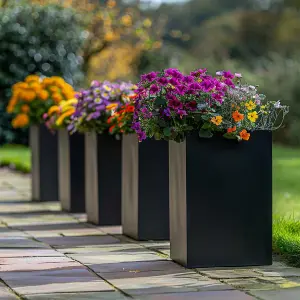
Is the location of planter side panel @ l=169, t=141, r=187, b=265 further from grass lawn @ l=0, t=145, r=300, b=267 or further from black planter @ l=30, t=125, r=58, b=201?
black planter @ l=30, t=125, r=58, b=201

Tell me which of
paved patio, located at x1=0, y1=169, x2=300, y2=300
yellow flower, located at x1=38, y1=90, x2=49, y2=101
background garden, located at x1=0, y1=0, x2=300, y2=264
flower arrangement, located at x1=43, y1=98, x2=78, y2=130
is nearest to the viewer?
paved patio, located at x1=0, y1=169, x2=300, y2=300

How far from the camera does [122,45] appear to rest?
27172 mm

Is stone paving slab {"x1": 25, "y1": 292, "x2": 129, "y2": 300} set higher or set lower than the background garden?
lower

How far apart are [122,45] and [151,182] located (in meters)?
Answer: 20.3

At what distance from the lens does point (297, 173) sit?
13.3m

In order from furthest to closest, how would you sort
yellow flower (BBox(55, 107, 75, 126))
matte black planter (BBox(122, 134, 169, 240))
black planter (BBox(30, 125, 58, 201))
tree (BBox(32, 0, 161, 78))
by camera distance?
tree (BBox(32, 0, 161, 78))
black planter (BBox(30, 125, 58, 201))
yellow flower (BBox(55, 107, 75, 126))
matte black planter (BBox(122, 134, 169, 240))

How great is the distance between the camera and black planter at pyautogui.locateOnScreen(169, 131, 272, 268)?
5742 mm

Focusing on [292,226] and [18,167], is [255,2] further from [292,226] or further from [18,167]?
[292,226]

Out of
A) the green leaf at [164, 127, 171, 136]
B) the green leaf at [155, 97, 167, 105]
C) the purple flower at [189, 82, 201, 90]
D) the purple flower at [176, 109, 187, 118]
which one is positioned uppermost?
the purple flower at [189, 82, 201, 90]

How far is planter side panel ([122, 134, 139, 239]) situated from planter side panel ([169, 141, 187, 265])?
3.88 ft

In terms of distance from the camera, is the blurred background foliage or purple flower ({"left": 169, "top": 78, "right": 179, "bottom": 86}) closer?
purple flower ({"left": 169, "top": 78, "right": 179, "bottom": 86})

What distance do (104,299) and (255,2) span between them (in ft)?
133

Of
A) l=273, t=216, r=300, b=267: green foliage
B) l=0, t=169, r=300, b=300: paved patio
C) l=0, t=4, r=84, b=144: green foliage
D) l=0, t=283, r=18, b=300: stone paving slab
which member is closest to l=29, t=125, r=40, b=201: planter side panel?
l=0, t=169, r=300, b=300: paved patio

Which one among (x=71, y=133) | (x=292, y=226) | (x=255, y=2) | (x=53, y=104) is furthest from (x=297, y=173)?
(x=255, y=2)
